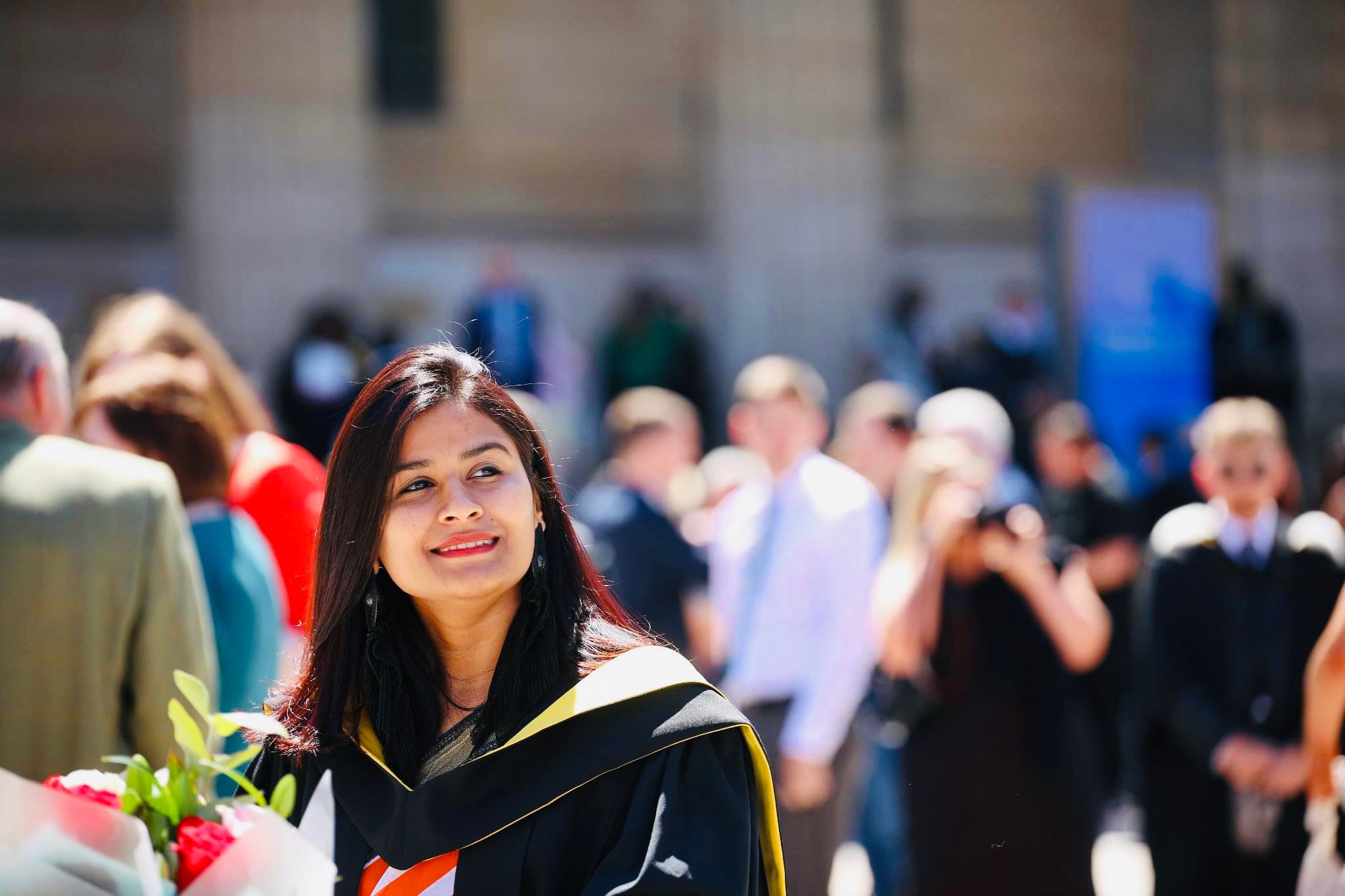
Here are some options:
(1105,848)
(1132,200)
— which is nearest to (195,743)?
(1105,848)

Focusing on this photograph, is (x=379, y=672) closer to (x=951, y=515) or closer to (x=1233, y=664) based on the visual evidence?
(x=951, y=515)

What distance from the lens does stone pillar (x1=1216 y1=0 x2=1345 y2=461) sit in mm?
15641

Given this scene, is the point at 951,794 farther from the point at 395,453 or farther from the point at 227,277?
the point at 227,277

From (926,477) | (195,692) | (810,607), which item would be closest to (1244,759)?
(926,477)

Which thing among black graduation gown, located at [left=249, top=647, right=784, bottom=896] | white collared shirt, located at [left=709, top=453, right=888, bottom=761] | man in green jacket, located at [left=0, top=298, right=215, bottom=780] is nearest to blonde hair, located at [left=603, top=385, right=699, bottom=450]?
white collared shirt, located at [left=709, top=453, right=888, bottom=761]

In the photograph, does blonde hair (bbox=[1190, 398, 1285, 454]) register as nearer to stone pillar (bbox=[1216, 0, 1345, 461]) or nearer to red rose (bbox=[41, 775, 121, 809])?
red rose (bbox=[41, 775, 121, 809])

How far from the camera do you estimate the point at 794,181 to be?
1445cm

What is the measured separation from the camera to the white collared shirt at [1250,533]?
16.7 feet

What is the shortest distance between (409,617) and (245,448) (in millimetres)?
2355

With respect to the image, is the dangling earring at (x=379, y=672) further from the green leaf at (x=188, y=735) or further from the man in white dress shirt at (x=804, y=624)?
the man in white dress shirt at (x=804, y=624)

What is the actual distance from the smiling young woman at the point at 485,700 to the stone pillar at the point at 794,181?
1165 centimetres

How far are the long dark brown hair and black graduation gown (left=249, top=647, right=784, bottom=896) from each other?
115 millimetres

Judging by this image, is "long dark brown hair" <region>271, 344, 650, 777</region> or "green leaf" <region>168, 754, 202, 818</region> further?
"long dark brown hair" <region>271, 344, 650, 777</region>

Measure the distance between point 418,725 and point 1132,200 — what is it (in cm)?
1050
